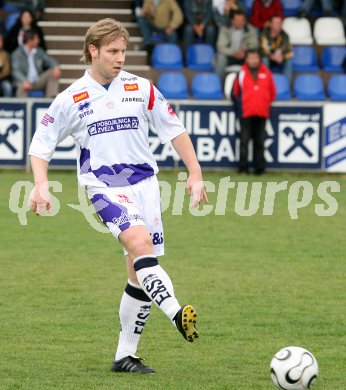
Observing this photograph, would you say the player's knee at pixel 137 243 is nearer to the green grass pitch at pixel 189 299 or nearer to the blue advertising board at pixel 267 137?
the green grass pitch at pixel 189 299

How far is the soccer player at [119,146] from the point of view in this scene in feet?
24.3

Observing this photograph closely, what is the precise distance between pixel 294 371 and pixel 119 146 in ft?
5.95

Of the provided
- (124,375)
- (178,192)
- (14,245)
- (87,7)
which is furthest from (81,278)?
(87,7)

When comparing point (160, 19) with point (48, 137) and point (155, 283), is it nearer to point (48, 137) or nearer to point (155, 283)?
point (48, 137)

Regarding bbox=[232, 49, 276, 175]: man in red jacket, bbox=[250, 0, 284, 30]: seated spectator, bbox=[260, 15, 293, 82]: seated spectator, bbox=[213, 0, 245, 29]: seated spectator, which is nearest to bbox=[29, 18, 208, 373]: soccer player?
bbox=[232, 49, 276, 175]: man in red jacket

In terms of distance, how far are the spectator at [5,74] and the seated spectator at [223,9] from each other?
4302mm

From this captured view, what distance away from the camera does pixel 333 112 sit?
20156 mm

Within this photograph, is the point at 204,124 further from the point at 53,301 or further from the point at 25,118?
the point at 53,301

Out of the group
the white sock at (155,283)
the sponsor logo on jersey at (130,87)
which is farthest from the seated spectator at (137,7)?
the white sock at (155,283)

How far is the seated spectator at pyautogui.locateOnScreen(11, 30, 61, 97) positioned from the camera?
21.4 m

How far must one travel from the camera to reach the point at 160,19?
2353cm

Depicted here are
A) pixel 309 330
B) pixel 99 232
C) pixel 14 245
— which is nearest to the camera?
pixel 309 330

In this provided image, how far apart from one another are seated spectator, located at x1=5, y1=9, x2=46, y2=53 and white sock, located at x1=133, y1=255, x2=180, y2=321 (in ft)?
49.2

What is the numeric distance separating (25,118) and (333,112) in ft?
16.9
